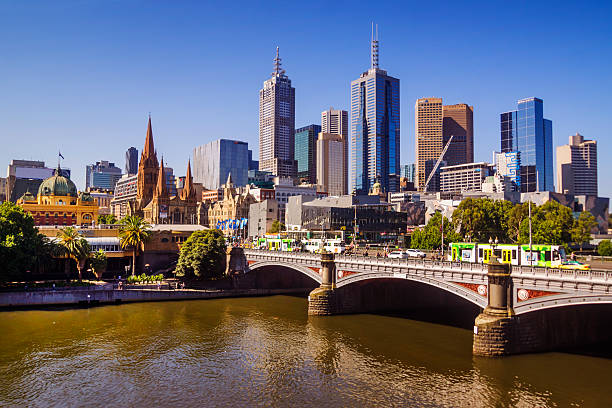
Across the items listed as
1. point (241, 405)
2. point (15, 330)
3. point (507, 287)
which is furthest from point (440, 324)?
point (15, 330)

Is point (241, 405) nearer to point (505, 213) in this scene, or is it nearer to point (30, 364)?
point (30, 364)

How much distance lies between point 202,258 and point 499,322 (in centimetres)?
5721

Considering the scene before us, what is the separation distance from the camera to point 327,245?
95.0 m

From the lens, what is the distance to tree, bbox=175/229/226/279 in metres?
90.3

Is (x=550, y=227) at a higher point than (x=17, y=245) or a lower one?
higher

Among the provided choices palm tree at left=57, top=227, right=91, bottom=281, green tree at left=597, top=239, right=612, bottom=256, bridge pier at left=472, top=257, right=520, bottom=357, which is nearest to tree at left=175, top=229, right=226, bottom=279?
palm tree at left=57, top=227, right=91, bottom=281

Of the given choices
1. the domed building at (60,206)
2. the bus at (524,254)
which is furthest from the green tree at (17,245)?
the bus at (524,254)

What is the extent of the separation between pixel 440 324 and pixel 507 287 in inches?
749

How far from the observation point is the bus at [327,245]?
294 feet

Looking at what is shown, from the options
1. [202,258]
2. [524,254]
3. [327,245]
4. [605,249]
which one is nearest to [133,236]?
[202,258]

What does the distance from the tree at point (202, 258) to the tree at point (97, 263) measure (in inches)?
552

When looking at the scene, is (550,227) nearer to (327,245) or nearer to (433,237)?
(433,237)

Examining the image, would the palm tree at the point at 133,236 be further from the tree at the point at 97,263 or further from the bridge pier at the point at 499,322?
the bridge pier at the point at 499,322

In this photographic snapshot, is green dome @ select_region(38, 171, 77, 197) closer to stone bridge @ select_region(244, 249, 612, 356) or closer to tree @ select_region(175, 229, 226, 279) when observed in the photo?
tree @ select_region(175, 229, 226, 279)
